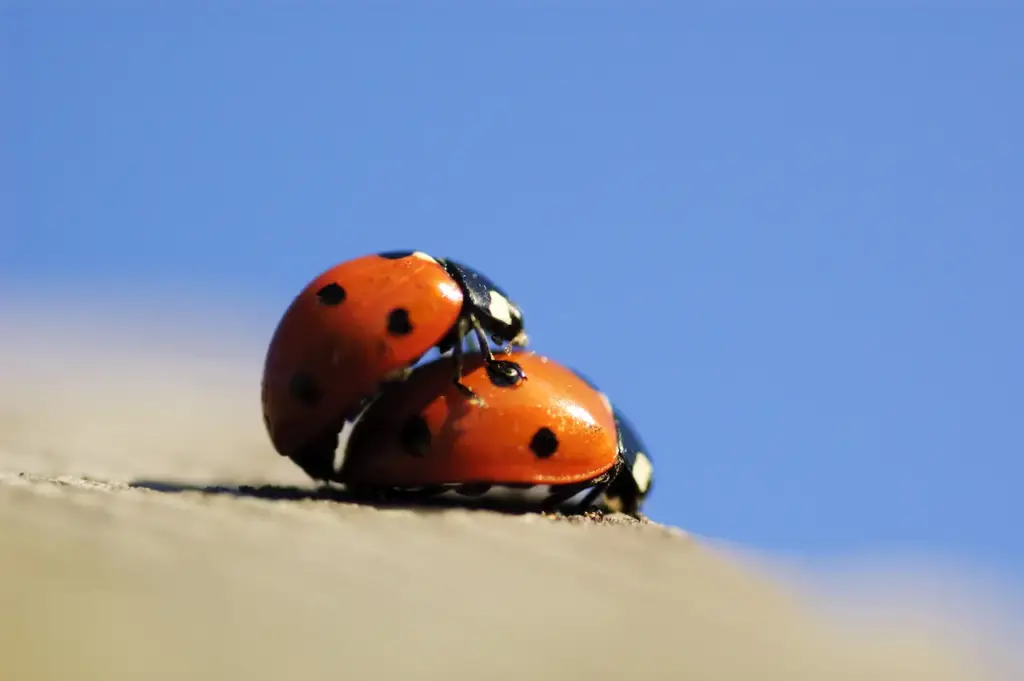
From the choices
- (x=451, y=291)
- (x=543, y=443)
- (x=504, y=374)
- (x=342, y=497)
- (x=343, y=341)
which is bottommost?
(x=342, y=497)

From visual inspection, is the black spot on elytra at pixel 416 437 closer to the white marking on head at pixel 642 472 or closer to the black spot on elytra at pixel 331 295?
the black spot on elytra at pixel 331 295

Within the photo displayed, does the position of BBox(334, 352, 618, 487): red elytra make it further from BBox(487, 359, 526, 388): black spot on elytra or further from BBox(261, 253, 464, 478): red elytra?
BBox(261, 253, 464, 478): red elytra

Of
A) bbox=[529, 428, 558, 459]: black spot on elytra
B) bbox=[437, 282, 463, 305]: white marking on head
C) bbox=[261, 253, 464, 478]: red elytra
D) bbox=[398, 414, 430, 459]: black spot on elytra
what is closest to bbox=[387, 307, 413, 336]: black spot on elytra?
bbox=[261, 253, 464, 478]: red elytra

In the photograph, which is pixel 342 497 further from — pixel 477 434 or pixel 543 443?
pixel 543 443

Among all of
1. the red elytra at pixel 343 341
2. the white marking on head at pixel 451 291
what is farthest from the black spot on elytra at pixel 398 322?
the white marking on head at pixel 451 291

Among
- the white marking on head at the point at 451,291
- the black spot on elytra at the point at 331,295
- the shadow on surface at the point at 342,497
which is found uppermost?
the white marking on head at the point at 451,291

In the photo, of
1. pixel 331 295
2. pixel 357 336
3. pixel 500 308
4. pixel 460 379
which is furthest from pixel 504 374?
pixel 331 295

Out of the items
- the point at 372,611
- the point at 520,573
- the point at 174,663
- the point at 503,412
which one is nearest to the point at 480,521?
the point at 503,412
